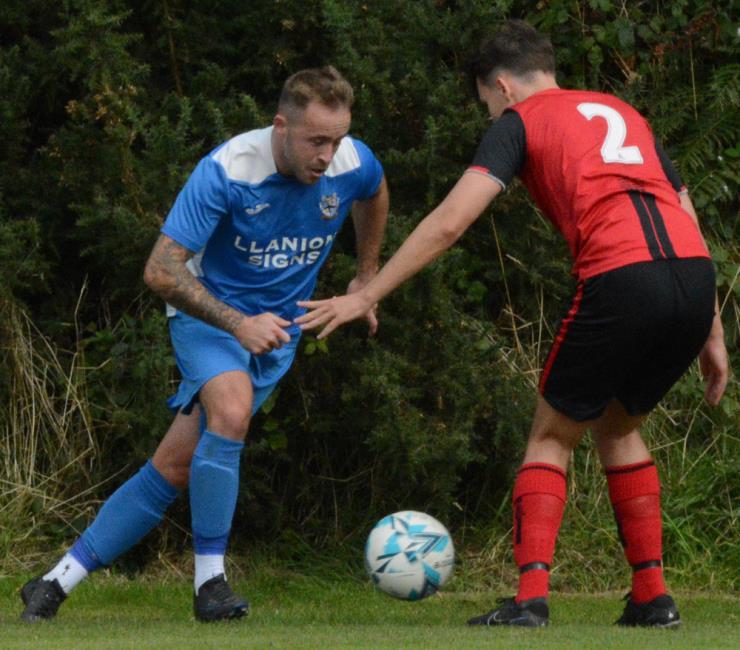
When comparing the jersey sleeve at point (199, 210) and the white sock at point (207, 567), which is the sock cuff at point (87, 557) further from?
the jersey sleeve at point (199, 210)

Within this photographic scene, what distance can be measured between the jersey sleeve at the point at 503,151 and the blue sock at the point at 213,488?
146cm

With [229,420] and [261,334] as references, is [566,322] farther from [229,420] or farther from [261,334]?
[229,420]

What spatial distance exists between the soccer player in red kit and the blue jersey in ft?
2.00

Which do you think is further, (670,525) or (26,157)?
(26,157)

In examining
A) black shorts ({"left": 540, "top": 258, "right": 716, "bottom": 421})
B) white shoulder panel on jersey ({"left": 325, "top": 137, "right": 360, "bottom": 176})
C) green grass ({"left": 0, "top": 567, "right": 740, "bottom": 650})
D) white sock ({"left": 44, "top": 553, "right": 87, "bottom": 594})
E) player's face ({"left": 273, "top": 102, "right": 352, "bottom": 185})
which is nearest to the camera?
green grass ({"left": 0, "top": 567, "right": 740, "bottom": 650})

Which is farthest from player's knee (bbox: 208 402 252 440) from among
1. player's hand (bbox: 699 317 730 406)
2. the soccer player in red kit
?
player's hand (bbox: 699 317 730 406)

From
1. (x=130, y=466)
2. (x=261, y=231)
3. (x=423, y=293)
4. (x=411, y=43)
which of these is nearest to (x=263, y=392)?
(x=261, y=231)

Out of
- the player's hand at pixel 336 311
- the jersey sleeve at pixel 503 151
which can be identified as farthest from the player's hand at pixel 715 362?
the player's hand at pixel 336 311

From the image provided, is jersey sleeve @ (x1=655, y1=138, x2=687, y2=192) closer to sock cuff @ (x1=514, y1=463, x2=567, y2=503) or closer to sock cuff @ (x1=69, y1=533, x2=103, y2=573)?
sock cuff @ (x1=514, y1=463, x2=567, y2=503)

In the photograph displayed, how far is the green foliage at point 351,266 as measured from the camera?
759 cm

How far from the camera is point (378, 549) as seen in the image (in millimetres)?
5617

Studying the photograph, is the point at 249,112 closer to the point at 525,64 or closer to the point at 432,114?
the point at 432,114

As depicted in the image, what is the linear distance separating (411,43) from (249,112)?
0.98 m

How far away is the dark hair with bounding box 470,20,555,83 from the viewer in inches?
217
